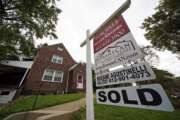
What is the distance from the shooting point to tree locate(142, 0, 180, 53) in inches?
381

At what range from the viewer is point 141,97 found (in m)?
1.53

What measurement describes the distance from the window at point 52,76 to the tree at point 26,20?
214 inches

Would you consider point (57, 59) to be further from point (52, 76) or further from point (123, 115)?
point (123, 115)

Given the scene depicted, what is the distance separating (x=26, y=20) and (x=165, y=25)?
10.8 metres

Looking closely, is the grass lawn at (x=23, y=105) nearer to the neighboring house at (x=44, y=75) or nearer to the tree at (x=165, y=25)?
the neighboring house at (x=44, y=75)

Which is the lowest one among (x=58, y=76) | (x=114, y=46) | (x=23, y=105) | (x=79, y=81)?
(x=23, y=105)

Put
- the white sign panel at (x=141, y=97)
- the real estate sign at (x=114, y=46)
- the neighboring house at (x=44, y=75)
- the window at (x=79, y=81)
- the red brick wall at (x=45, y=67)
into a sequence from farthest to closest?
the window at (x=79, y=81)
the red brick wall at (x=45, y=67)
the neighboring house at (x=44, y=75)
the real estate sign at (x=114, y=46)
the white sign panel at (x=141, y=97)

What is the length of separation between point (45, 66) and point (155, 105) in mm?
15667

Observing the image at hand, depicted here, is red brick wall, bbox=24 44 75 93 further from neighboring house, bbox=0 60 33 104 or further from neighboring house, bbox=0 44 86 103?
neighboring house, bbox=0 60 33 104

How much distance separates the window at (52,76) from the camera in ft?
51.6

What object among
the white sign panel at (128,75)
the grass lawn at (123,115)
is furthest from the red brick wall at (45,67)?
the white sign panel at (128,75)

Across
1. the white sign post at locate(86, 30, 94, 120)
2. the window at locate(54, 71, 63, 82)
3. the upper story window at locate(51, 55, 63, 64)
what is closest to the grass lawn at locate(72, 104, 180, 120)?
the white sign post at locate(86, 30, 94, 120)

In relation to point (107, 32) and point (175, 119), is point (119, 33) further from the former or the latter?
point (175, 119)

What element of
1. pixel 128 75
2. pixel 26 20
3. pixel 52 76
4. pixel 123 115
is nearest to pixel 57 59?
pixel 52 76
